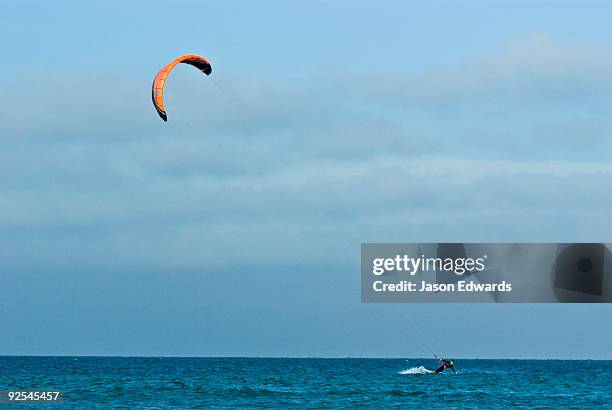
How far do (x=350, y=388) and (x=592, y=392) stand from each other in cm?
1623

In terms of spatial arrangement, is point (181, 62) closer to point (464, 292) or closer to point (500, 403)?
point (464, 292)

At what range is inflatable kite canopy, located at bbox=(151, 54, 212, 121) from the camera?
36978 millimetres

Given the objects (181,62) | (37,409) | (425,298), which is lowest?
(37,409)

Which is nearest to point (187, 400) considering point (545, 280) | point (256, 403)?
point (256, 403)

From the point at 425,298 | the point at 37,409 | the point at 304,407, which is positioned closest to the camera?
the point at 425,298

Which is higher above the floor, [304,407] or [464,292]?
[464,292]

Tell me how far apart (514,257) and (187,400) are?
20146 millimetres

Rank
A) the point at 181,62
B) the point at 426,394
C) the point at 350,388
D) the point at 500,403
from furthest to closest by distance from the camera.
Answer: the point at 350,388, the point at 426,394, the point at 500,403, the point at 181,62

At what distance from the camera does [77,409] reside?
147 ft

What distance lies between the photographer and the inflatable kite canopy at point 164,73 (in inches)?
1456

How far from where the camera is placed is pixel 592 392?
6738cm

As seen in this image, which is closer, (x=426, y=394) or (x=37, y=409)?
(x=37, y=409)

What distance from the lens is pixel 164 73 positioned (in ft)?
124

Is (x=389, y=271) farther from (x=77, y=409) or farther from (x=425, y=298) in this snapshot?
(x=77, y=409)
